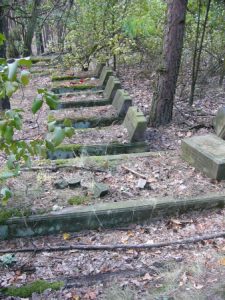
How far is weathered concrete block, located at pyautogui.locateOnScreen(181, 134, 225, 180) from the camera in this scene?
419cm

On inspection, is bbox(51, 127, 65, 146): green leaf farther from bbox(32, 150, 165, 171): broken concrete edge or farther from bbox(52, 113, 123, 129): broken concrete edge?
bbox(52, 113, 123, 129): broken concrete edge

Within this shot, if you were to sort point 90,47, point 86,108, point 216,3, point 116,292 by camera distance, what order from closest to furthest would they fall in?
point 116,292 → point 86,108 → point 216,3 → point 90,47

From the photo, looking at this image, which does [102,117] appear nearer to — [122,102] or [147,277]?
[122,102]

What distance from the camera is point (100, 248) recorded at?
3.42 meters

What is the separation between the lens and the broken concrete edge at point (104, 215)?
361 centimetres

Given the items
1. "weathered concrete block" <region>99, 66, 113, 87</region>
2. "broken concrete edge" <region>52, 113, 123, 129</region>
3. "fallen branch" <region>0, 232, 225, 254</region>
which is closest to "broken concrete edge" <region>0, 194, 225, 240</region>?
"fallen branch" <region>0, 232, 225, 254</region>

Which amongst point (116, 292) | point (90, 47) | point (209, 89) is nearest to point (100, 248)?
point (116, 292)

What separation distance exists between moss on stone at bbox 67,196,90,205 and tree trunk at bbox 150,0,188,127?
125 inches

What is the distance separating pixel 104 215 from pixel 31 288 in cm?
107

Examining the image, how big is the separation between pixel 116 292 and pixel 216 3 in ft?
24.7

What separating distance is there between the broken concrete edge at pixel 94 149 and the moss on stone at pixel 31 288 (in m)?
2.78

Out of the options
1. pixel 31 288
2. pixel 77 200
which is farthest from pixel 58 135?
pixel 77 200

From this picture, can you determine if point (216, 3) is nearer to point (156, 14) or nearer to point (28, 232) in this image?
point (156, 14)

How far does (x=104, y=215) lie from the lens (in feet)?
12.2
